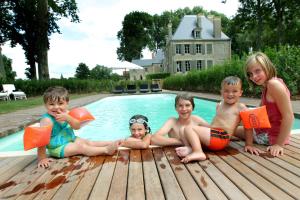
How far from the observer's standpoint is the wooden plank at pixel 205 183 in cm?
208

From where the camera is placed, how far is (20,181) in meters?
2.61

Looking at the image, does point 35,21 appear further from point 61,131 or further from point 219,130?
point 219,130

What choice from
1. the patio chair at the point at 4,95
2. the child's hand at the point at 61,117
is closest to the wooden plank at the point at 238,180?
the child's hand at the point at 61,117

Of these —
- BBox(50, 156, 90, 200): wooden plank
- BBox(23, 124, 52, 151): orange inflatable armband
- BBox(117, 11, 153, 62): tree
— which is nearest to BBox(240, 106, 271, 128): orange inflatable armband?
BBox(50, 156, 90, 200): wooden plank

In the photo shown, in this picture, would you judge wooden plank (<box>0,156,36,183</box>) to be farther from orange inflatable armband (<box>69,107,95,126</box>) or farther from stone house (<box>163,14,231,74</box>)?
stone house (<box>163,14,231,74</box>)

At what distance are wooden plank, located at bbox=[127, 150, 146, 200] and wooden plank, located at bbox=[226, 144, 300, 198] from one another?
103cm

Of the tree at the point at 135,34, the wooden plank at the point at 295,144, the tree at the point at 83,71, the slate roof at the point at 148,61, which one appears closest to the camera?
the wooden plank at the point at 295,144

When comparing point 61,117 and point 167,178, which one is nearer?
point 167,178

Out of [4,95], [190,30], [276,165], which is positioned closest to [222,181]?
[276,165]

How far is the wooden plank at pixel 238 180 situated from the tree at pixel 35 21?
24302 mm

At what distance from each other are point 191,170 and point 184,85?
967 inches

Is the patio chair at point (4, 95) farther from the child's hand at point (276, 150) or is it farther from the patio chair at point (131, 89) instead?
the child's hand at point (276, 150)

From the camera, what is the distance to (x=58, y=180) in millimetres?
2557

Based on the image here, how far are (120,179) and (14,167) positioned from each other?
52.5 inches
